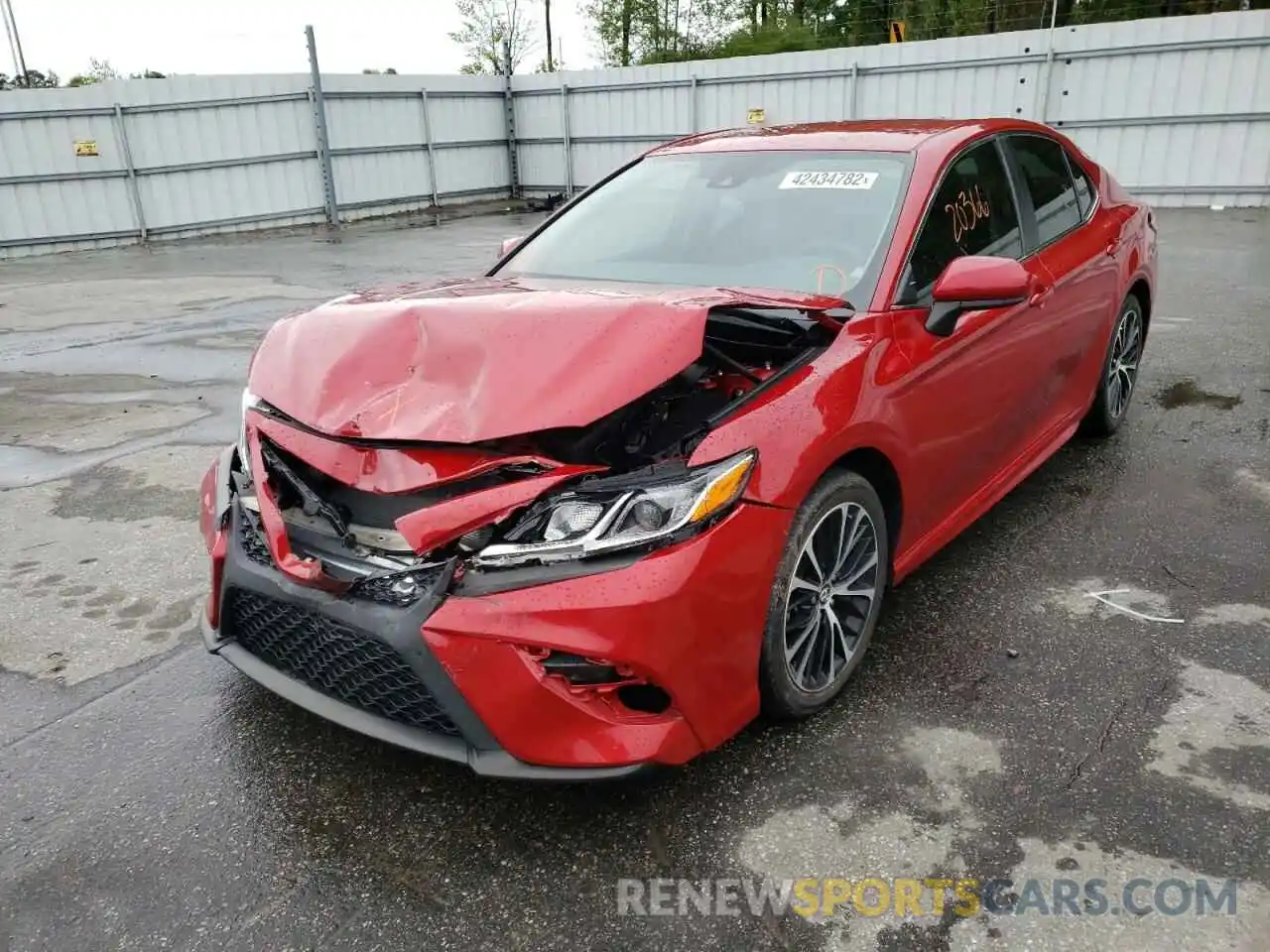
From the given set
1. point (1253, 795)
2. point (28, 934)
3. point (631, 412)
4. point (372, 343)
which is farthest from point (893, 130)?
point (28, 934)

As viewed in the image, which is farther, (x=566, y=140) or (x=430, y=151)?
(x=566, y=140)

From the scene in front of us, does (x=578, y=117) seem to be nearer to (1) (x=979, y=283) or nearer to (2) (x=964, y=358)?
(2) (x=964, y=358)

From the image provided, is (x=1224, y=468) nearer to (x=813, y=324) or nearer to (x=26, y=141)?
(x=813, y=324)

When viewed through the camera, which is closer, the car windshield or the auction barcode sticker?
the car windshield

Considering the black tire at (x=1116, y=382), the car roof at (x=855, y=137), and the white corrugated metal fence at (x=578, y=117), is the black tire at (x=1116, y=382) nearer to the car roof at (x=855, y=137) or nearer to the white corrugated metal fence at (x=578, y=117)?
the car roof at (x=855, y=137)

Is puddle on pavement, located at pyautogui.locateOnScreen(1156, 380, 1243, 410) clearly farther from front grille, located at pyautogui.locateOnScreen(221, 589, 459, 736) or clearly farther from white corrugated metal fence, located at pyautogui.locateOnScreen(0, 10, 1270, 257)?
white corrugated metal fence, located at pyautogui.locateOnScreen(0, 10, 1270, 257)

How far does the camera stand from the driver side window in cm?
304

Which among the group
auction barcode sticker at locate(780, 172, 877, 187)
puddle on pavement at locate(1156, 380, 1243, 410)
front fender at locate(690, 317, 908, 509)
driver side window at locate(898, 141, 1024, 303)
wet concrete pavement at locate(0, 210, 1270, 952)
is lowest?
puddle on pavement at locate(1156, 380, 1243, 410)

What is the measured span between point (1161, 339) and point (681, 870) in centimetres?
650

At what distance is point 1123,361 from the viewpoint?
4879 mm

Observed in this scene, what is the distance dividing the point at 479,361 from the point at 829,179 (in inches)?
63.4

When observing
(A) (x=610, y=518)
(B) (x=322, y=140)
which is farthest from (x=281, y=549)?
(B) (x=322, y=140)

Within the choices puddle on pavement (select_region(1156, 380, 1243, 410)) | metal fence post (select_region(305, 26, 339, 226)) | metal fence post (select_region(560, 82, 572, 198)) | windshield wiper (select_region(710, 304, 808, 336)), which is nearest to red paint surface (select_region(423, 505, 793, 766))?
windshield wiper (select_region(710, 304, 808, 336))
